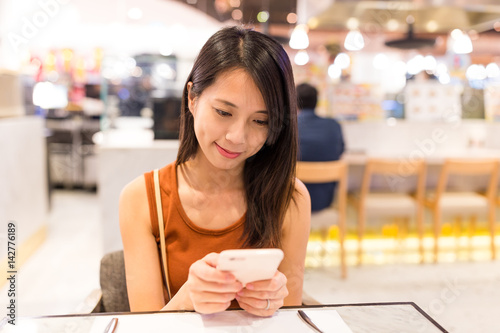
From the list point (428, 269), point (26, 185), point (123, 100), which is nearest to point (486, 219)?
point (428, 269)

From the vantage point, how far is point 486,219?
4.24 m

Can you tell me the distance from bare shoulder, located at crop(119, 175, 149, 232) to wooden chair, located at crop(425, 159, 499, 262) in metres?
3.03

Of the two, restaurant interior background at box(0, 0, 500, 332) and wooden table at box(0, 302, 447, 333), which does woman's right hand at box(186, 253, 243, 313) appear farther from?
restaurant interior background at box(0, 0, 500, 332)

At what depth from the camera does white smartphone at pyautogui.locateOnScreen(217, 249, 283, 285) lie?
81 cm

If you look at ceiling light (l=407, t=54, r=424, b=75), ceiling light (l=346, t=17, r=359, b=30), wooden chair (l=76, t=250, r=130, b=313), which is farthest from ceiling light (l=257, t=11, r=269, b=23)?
ceiling light (l=407, t=54, r=424, b=75)

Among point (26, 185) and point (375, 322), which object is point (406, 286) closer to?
point (375, 322)

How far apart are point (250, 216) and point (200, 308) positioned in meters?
0.39

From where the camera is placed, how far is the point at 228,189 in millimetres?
1348

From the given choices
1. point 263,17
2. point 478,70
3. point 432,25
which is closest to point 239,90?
point 432,25

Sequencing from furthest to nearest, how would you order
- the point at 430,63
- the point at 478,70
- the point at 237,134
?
the point at 478,70, the point at 430,63, the point at 237,134

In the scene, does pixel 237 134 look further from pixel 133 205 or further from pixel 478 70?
pixel 478 70

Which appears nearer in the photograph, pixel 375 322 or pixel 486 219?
pixel 375 322

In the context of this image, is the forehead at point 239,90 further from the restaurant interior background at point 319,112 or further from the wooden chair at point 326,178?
the wooden chair at point 326,178

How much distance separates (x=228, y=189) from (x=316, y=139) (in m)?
2.12
